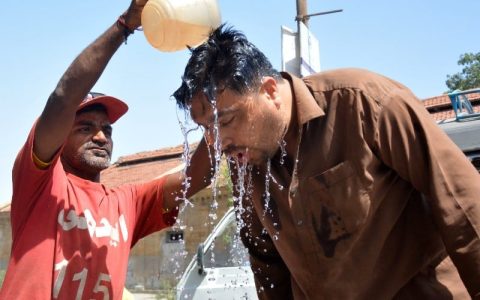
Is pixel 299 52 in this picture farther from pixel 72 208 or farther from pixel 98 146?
pixel 72 208

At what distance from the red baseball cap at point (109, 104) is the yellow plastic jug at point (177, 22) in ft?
2.16

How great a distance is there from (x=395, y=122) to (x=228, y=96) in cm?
62

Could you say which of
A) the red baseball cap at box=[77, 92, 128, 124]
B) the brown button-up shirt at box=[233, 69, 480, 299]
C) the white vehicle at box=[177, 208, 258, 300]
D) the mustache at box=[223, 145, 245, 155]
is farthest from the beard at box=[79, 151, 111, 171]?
the white vehicle at box=[177, 208, 258, 300]

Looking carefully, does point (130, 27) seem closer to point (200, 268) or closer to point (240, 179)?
point (240, 179)

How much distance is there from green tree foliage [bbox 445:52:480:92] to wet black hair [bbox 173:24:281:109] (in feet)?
93.1

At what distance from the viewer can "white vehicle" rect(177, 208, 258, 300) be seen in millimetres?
5055

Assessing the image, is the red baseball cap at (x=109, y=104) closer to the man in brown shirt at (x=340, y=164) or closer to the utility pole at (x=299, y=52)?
the man in brown shirt at (x=340, y=164)

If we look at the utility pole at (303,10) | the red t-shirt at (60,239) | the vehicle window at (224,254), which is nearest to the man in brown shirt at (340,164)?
the red t-shirt at (60,239)

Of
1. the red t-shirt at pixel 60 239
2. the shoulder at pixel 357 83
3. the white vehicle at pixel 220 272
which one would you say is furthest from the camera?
the white vehicle at pixel 220 272

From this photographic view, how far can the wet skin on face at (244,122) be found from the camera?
85.4 inches

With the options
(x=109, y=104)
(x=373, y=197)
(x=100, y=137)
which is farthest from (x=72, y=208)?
(x=373, y=197)

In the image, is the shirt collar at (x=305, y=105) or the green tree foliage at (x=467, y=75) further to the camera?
the green tree foliage at (x=467, y=75)

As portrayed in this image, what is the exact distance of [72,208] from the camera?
2.61 m

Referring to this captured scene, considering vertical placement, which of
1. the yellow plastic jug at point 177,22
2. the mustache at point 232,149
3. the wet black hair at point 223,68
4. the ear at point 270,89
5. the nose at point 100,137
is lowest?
the nose at point 100,137
